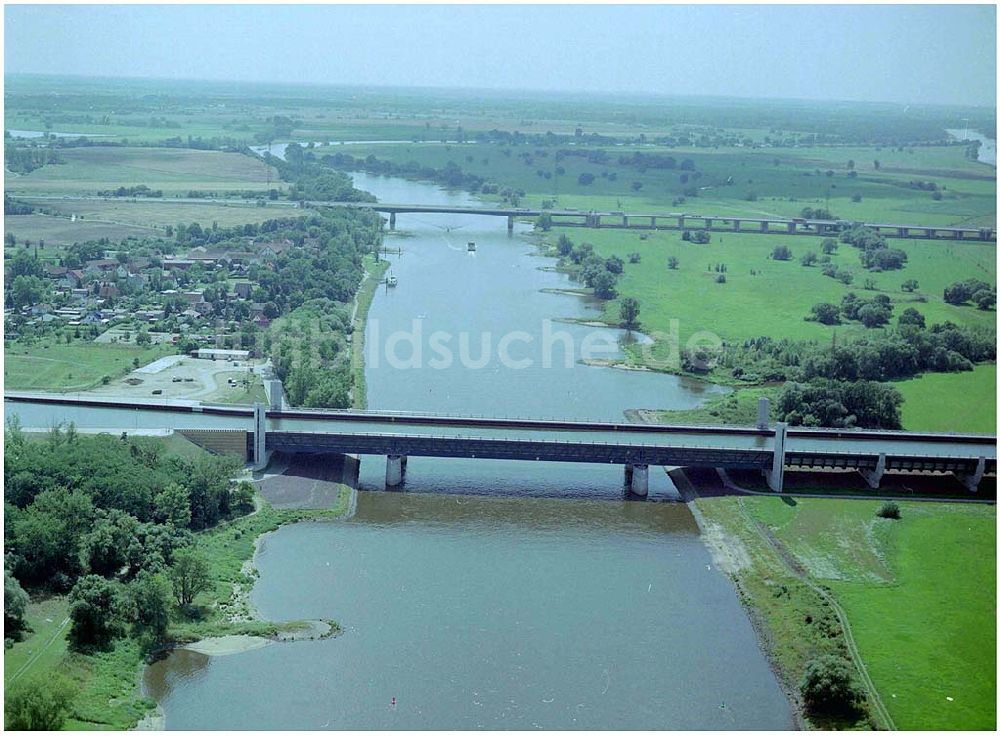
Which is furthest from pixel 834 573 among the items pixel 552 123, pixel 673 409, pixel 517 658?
pixel 552 123

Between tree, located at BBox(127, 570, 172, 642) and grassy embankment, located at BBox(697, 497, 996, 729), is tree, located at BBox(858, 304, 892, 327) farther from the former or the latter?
tree, located at BBox(127, 570, 172, 642)

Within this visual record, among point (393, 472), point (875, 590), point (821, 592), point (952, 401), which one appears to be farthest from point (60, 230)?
point (875, 590)

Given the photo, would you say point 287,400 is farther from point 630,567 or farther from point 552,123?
point 552,123

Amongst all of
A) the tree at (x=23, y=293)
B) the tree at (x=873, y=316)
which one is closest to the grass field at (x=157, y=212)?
the tree at (x=23, y=293)

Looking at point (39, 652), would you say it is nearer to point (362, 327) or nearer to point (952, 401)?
point (362, 327)

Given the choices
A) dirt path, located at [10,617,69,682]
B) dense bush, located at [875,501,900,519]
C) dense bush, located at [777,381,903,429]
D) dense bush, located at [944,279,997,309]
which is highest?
dense bush, located at [944,279,997,309]

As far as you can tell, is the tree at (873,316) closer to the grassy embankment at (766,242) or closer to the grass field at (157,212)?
the grassy embankment at (766,242)

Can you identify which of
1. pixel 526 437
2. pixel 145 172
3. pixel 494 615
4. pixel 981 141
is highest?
pixel 981 141

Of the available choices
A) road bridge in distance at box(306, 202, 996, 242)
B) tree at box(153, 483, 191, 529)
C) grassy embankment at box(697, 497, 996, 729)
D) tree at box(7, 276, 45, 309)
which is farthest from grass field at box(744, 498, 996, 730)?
road bridge in distance at box(306, 202, 996, 242)
